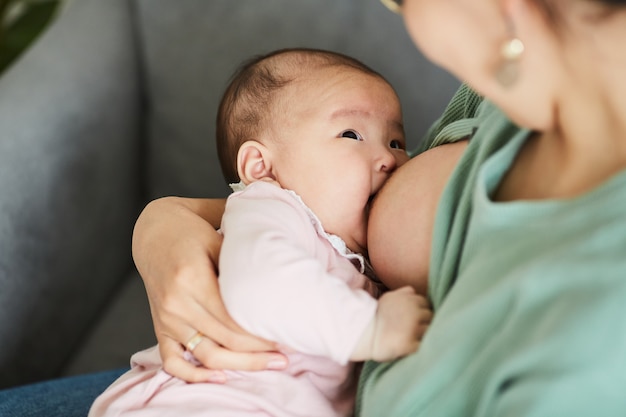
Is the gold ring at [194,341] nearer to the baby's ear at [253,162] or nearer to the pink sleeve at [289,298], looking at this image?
the pink sleeve at [289,298]

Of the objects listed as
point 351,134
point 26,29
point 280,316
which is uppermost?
point 26,29

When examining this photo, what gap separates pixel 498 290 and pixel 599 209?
10cm

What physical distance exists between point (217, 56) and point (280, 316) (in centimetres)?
77

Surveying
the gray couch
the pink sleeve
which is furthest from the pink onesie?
the gray couch

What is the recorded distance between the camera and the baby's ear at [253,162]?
89 cm

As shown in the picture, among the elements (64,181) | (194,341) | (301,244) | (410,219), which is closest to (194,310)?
(194,341)

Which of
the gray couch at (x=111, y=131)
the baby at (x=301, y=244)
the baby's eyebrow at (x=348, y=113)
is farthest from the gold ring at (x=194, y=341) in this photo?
the gray couch at (x=111, y=131)

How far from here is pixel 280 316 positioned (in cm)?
64

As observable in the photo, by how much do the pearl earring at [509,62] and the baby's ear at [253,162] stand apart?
40cm

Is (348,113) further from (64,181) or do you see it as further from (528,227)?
(64,181)

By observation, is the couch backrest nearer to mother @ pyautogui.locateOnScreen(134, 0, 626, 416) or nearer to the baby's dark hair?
the baby's dark hair

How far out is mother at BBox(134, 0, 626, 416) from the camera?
51cm

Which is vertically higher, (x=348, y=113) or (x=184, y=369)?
(x=348, y=113)

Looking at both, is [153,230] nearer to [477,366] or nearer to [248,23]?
[477,366]
